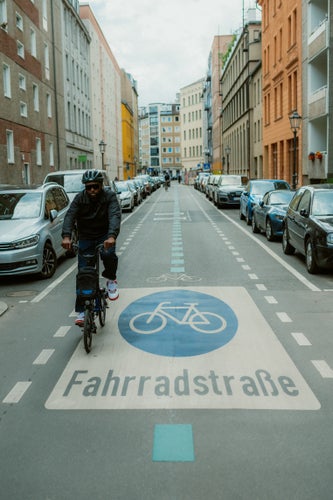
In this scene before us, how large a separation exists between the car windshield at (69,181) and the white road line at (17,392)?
16.3m

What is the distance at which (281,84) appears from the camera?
4081 cm

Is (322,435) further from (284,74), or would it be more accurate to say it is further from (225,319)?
(284,74)

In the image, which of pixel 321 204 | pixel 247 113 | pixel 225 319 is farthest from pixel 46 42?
pixel 225 319

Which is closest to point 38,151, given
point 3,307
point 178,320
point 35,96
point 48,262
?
point 35,96

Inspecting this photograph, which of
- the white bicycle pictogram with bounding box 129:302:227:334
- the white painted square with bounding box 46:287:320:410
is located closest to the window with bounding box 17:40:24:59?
the white bicycle pictogram with bounding box 129:302:227:334

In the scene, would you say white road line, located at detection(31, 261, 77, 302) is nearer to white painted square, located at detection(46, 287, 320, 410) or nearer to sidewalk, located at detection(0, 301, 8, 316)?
sidewalk, located at detection(0, 301, 8, 316)

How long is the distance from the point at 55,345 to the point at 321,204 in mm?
7280

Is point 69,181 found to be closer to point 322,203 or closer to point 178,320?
point 322,203

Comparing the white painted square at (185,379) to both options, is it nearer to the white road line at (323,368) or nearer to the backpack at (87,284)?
the white road line at (323,368)

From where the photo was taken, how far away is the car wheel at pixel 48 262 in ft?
40.0

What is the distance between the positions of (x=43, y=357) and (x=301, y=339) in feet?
9.23

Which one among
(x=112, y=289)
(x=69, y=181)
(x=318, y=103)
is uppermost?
(x=318, y=103)

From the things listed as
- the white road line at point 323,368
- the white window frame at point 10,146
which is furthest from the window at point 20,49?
the white road line at point 323,368

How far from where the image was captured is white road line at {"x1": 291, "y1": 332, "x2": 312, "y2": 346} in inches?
277
